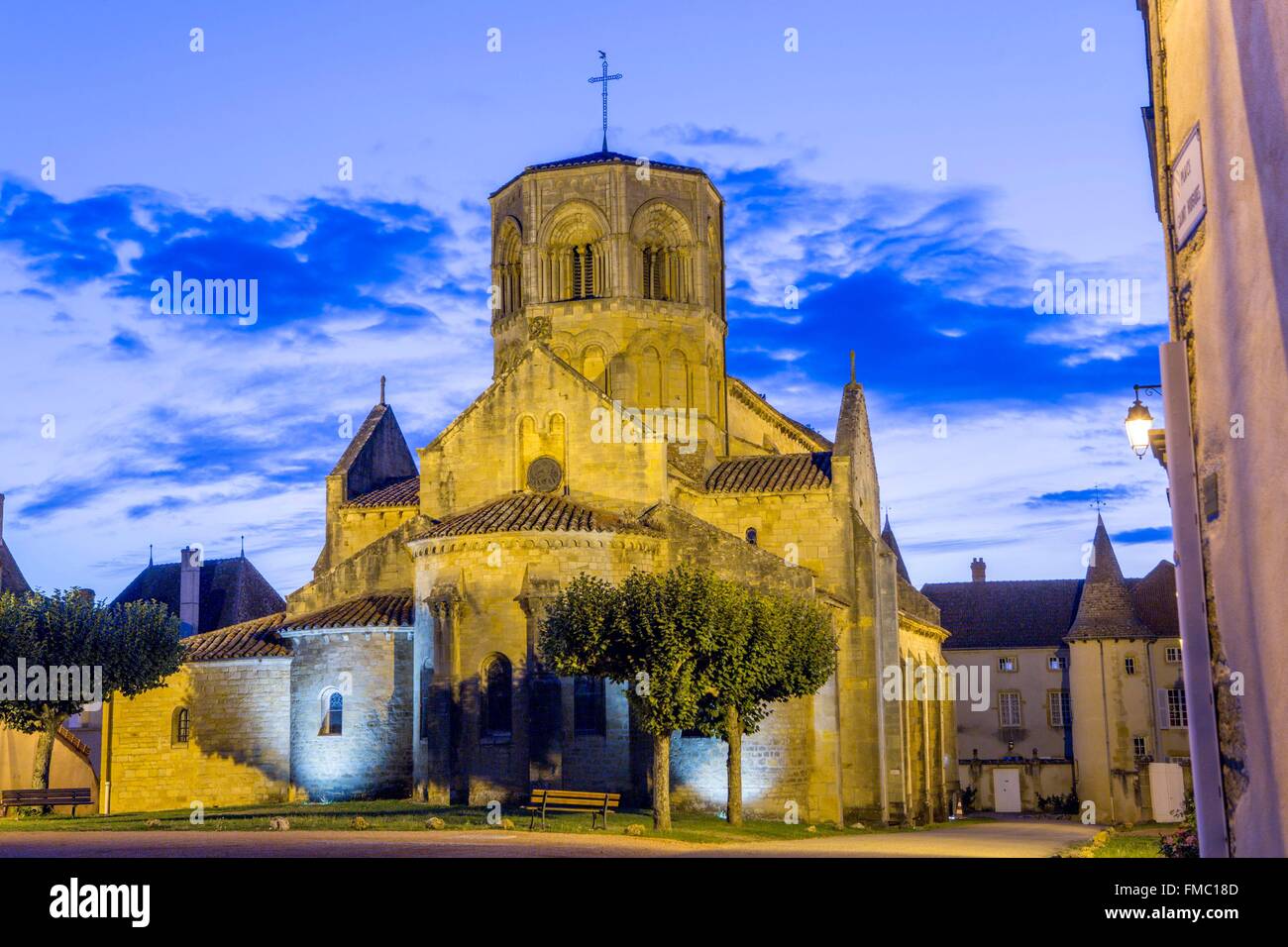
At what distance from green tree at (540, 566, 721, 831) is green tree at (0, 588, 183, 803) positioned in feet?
51.0

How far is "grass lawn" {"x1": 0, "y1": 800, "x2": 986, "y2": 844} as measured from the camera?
104ft

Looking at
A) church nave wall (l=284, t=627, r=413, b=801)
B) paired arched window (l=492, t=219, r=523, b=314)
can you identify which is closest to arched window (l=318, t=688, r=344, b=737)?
church nave wall (l=284, t=627, r=413, b=801)

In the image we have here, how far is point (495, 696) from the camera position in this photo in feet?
133

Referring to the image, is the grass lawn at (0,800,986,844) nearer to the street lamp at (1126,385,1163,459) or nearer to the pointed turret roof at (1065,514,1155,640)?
the street lamp at (1126,385,1163,459)

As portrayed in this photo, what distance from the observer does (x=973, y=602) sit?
263 ft

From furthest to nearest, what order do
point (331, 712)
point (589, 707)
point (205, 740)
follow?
point (205, 740)
point (331, 712)
point (589, 707)

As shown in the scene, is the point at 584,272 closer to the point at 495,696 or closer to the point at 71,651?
the point at 495,696

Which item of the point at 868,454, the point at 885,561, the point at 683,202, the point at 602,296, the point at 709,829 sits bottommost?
the point at 709,829

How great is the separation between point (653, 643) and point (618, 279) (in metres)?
20.0

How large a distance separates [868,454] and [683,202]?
11664 mm

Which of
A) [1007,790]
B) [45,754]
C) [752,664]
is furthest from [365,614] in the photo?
[1007,790]
